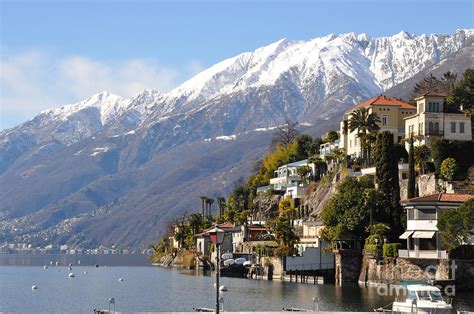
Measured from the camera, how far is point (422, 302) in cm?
6306

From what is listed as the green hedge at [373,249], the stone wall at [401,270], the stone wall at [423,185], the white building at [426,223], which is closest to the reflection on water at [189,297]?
the stone wall at [401,270]

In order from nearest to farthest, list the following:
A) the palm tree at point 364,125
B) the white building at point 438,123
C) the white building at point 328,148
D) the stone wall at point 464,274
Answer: the stone wall at point 464,274 < the white building at point 438,123 < the palm tree at point 364,125 < the white building at point 328,148

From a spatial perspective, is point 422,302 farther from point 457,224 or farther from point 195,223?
point 195,223

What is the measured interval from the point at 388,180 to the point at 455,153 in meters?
9.91

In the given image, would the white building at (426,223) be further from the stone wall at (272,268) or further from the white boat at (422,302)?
the white boat at (422,302)

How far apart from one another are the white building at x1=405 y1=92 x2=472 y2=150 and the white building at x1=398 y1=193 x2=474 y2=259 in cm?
2196

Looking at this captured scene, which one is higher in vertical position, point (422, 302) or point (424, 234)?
point (424, 234)

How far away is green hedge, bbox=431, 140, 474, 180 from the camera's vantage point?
372 feet

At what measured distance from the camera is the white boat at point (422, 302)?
205ft

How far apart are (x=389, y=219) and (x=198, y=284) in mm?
25334

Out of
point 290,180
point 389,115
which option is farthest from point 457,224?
point 290,180

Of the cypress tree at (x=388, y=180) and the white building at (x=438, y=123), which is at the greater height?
the white building at (x=438, y=123)

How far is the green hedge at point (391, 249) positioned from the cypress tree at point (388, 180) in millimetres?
5638

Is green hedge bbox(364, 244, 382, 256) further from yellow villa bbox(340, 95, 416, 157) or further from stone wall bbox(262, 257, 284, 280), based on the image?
yellow villa bbox(340, 95, 416, 157)
